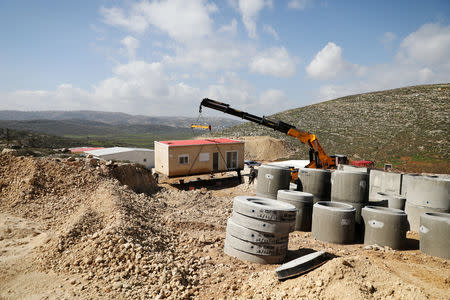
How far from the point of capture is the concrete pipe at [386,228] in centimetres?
846

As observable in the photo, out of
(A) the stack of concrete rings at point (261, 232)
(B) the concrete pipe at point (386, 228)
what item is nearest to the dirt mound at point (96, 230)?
(A) the stack of concrete rings at point (261, 232)

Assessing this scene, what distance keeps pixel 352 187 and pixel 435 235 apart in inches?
99.4

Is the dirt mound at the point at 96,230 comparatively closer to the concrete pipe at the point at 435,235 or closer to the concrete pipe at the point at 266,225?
the concrete pipe at the point at 266,225

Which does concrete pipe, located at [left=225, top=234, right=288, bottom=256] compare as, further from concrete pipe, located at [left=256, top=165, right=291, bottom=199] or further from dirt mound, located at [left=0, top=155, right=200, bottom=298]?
concrete pipe, located at [left=256, top=165, right=291, bottom=199]

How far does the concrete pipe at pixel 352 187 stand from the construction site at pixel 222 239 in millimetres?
32

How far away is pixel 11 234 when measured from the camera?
8.57 meters

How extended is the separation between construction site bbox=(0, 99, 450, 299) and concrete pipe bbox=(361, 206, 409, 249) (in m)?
0.03

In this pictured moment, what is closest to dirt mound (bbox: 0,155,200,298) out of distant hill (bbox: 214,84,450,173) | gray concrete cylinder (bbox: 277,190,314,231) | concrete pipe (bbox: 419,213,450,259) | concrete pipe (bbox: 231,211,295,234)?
concrete pipe (bbox: 231,211,295,234)

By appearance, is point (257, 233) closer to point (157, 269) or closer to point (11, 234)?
point (157, 269)

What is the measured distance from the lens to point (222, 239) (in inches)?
327

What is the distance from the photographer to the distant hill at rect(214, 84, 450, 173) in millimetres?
37188

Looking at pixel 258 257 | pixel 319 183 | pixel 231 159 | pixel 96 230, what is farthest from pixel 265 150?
pixel 258 257

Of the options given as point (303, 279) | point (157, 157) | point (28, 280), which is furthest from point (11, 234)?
point (157, 157)

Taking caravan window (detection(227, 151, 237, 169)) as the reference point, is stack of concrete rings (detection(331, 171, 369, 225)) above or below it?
above
